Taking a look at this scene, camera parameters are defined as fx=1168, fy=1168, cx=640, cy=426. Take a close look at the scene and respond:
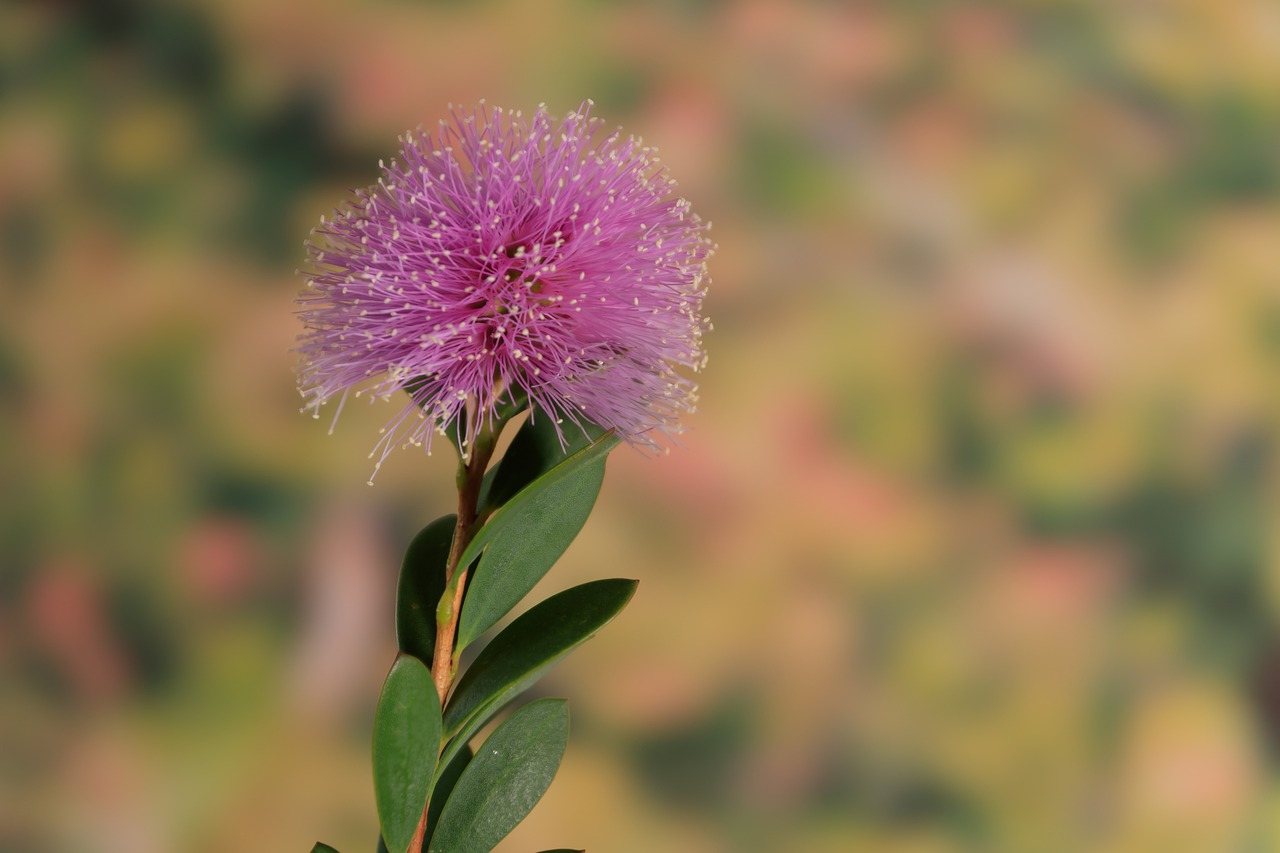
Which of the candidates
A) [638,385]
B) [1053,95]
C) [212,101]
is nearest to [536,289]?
[638,385]

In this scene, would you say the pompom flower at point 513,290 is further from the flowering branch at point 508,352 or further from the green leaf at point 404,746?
the green leaf at point 404,746

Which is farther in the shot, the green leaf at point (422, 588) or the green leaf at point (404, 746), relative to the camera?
the green leaf at point (422, 588)

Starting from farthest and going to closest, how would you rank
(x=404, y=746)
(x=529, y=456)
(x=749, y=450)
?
(x=749, y=450)
(x=529, y=456)
(x=404, y=746)

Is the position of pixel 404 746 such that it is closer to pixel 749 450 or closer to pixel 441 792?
pixel 441 792

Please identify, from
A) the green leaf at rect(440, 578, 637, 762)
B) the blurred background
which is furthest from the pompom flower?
the blurred background

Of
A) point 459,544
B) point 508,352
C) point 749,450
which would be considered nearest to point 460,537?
point 459,544

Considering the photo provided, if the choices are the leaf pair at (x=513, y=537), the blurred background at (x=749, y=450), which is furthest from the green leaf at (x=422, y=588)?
the blurred background at (x=749, y=450)

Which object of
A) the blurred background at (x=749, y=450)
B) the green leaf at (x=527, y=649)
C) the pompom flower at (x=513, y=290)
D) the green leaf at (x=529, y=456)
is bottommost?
the green leaf at (x=527, y=649)

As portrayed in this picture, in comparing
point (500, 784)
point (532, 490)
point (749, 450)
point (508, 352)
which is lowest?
point (500, 784)
